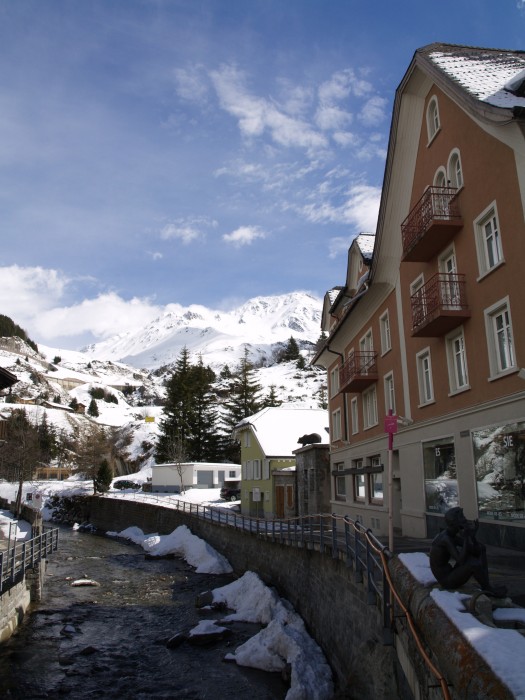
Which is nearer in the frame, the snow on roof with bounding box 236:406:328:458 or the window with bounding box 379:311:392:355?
the window with bounding box 379:311:392:355

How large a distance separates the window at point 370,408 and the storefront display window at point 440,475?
18.4 feet

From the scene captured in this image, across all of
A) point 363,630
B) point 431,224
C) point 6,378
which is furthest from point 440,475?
point 6,378

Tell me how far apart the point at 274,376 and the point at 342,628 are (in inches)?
4747

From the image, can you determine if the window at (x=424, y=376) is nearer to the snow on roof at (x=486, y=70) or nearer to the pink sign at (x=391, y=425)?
the pink sign at (x=391, y=425)

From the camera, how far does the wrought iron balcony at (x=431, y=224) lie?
14.6 metres

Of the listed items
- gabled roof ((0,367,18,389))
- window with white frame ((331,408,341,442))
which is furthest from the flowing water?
gabled roof ((0,367,18,389))

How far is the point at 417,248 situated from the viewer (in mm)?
15734

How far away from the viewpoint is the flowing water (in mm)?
12594

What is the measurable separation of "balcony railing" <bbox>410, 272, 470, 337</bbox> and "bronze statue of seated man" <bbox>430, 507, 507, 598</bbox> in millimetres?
8059

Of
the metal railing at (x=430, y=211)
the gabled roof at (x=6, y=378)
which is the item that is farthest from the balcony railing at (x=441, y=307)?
the gabled roof at (x=6, y=378)

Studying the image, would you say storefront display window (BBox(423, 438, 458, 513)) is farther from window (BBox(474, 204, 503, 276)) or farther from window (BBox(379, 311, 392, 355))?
window (BBox(379, 311, 392, 355))

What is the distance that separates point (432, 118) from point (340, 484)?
56.6ft

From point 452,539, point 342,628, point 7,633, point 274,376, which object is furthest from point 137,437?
point 452,539

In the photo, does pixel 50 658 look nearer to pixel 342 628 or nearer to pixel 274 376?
pixel 342 628
